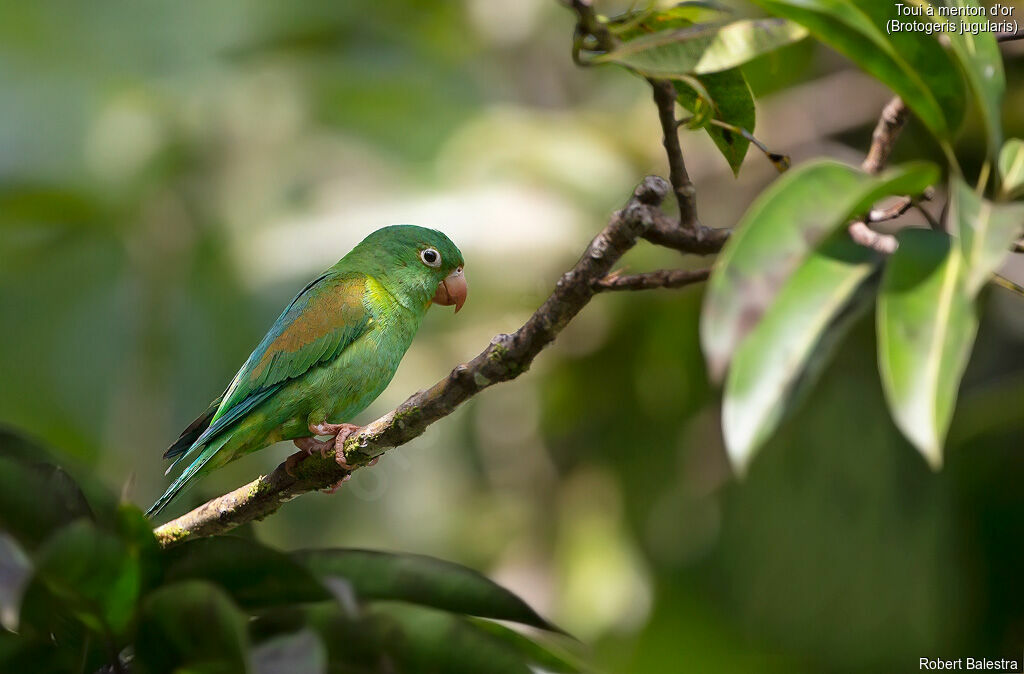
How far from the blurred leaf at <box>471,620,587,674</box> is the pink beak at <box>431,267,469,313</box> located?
174 cm

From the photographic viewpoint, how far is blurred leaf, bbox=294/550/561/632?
2127 millimetres

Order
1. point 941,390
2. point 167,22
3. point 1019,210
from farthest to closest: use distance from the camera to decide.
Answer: point 167,22, point 1019,210, point 941,390

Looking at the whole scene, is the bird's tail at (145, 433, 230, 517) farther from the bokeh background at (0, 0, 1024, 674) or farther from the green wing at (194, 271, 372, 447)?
the bokeh background at (0, 0, 1024, 674)

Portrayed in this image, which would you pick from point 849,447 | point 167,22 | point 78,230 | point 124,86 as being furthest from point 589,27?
point 167,22

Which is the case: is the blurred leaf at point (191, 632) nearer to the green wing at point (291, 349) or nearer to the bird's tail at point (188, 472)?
the bird's tail at point (188, 472)

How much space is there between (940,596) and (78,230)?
8509mm

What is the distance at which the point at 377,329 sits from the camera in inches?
140

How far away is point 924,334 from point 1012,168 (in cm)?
47

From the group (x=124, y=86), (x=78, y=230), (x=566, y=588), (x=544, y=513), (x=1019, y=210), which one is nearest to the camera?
(x=1019, y=210)

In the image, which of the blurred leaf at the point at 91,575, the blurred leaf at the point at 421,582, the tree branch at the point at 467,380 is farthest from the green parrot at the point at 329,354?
the blurred leaf at the point at 91,575

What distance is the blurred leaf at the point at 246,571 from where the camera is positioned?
6.83 ft

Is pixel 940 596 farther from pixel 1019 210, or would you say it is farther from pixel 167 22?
pixel 167 22

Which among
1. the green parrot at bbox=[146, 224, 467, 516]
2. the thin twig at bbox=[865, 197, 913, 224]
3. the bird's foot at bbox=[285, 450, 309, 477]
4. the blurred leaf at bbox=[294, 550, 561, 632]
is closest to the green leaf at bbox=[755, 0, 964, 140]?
the thin twig at bbox=[865, 197, 913, 224]

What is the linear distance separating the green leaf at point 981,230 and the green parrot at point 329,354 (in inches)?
70.6
